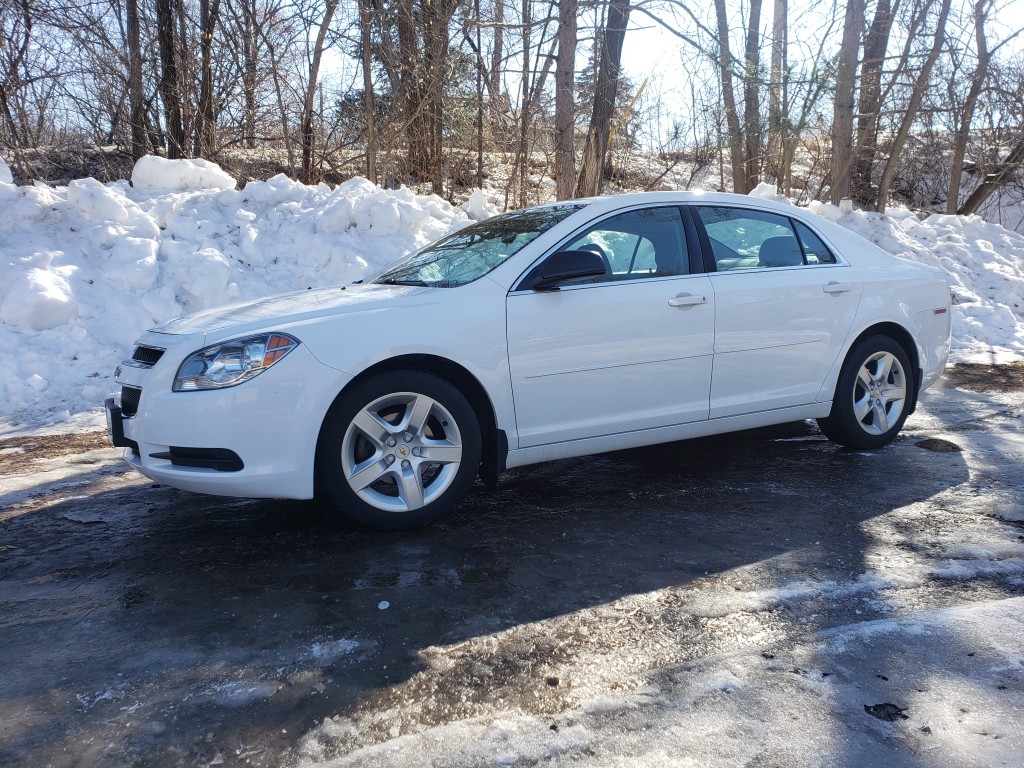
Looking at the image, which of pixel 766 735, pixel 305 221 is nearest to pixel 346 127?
pixel 305 221

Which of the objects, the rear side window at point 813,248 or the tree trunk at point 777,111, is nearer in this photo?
the rear side window at point 813,248

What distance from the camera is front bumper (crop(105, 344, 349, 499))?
155 inches

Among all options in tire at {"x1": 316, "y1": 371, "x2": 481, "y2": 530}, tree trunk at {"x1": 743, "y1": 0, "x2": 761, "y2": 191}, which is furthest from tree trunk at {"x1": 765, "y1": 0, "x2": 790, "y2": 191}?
tire at {"x1": 316, "y1": 371, "x2": 481, "y2": 530}

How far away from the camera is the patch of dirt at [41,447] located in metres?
5.79

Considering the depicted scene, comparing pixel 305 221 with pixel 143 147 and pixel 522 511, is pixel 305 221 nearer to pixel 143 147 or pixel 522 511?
pixel 143 147

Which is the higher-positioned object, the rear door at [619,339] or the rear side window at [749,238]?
the rear side window at [749,238]

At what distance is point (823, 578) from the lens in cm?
369

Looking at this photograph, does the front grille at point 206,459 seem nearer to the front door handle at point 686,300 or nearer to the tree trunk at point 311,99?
the front door handle at point 686,300

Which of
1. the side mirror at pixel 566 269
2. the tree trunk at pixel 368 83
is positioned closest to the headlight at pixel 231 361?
the side mirror at pixel 566 269

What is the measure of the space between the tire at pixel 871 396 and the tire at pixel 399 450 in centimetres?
256

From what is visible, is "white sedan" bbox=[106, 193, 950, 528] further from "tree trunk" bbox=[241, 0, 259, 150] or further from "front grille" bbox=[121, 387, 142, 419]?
"tree trunk" bbox=[241, 0, 259, 150]

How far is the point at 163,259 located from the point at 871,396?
6969mm

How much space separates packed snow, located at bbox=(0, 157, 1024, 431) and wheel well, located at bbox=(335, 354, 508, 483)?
3779mm

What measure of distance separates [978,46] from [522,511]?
15793 millimetres
